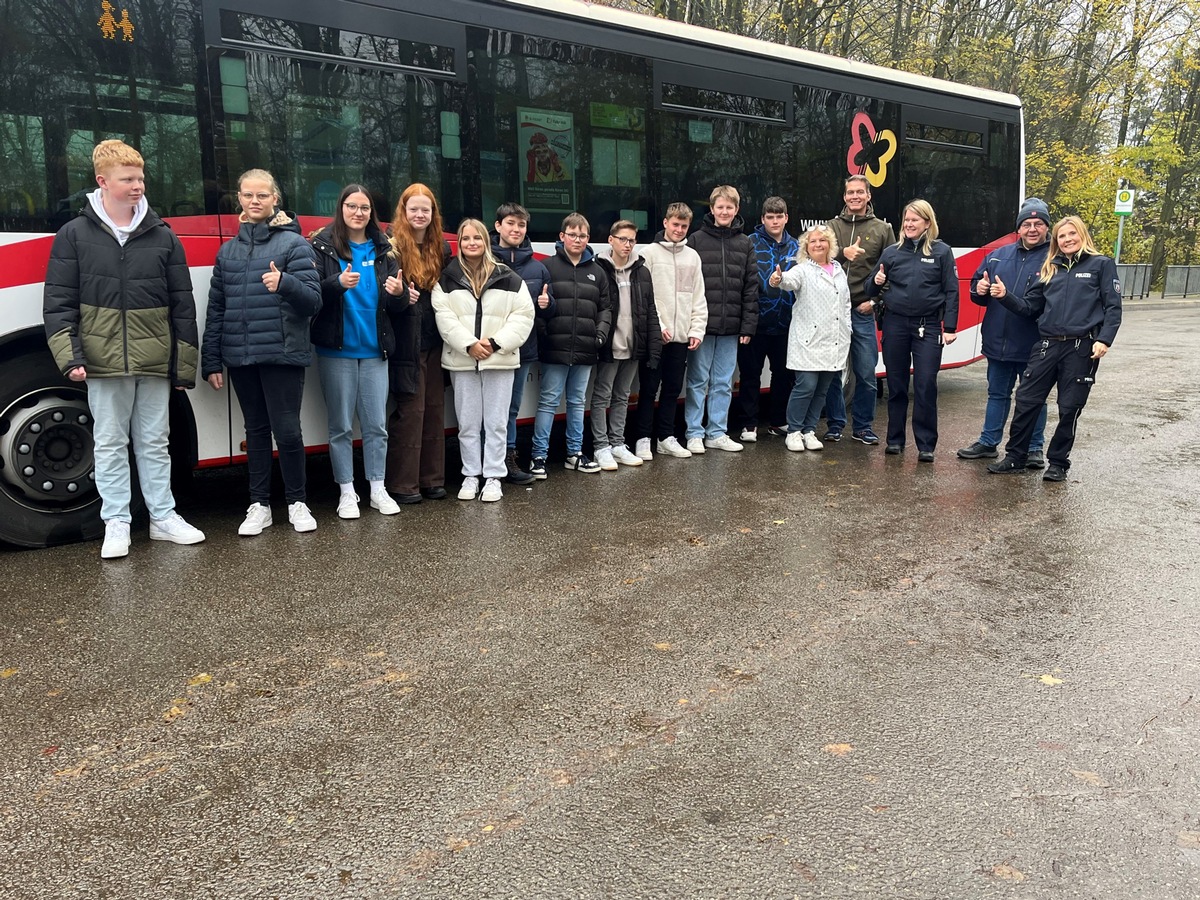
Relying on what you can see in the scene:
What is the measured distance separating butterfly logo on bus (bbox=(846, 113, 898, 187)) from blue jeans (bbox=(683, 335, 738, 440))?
8.95ft

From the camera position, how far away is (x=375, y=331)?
6199 millimetres

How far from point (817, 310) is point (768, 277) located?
515mm

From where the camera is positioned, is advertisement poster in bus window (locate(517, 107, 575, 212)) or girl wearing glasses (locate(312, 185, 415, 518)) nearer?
girl wearing glasses (locate(312, 185, 415, 518))

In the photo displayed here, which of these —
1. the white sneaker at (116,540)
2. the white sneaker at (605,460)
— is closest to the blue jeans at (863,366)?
the white sneaker at (605,460)

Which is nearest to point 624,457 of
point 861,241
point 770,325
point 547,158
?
point 770,325

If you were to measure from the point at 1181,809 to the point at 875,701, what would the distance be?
1.03 metres

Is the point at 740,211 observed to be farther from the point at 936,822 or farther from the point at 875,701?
the point at 936,822

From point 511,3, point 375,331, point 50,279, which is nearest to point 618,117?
point 511,3

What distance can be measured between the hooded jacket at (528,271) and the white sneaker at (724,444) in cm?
204

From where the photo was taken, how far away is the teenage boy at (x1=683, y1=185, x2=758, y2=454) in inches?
315

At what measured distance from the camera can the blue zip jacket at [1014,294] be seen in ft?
25.3

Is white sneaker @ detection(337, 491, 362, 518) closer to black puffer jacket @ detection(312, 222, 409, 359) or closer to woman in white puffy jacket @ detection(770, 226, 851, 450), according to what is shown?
black puffer jacket @ detection(312, 222, 409, 359)

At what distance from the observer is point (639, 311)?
24.7 ft

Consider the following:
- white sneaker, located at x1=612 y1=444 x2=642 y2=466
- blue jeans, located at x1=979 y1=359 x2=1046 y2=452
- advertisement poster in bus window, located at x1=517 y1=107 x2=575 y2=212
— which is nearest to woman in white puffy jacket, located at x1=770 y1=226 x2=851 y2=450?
blue jeans, located at x1=979 y1=359 x2=1046 y2=452
